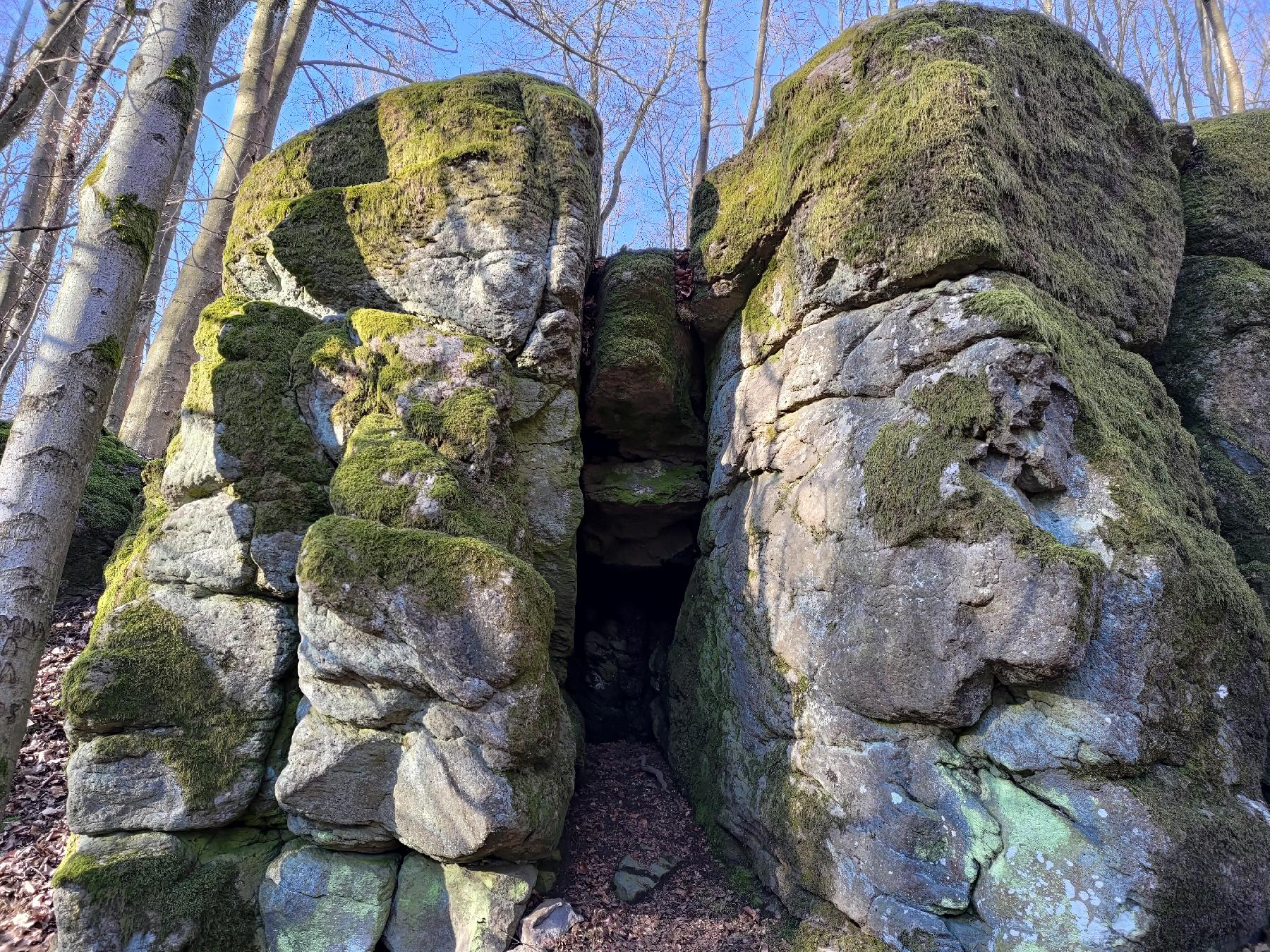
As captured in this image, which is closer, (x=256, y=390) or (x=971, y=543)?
(x=971, y=543)

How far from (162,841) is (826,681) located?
14.4 feet

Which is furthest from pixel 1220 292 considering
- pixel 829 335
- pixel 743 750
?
pixel 743 750

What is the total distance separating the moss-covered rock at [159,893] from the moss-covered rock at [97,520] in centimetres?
360

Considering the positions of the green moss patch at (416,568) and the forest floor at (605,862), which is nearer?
the green moss patch at (416,568)

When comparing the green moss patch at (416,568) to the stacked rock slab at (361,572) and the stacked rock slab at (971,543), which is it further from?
the stacked rock slab at (971,543)

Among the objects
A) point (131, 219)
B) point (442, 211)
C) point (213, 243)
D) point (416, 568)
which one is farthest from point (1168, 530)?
point (213, 243)

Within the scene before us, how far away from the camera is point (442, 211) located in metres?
5.81

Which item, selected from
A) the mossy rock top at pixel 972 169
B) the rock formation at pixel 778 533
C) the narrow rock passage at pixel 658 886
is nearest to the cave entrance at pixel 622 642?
the narrow rock passage at pixel 658 886

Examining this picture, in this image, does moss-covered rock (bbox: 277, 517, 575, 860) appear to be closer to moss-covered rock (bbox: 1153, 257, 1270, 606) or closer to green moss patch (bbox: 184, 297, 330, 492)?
green moss patch (bbox: 184, 297, 330, 492)

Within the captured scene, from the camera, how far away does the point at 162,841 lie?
4.34m

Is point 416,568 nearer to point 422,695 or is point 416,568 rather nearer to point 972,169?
point 422,695

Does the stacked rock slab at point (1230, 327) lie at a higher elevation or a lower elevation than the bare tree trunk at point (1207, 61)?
lower

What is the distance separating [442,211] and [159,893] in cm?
528

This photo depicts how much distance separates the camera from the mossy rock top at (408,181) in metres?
5.85
